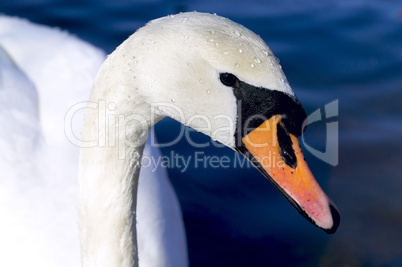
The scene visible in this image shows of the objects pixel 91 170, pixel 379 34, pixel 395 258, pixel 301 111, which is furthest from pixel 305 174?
pixel 379 34

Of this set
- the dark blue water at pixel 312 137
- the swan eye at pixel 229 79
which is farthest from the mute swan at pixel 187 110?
the dark blue water at pixel 312 137

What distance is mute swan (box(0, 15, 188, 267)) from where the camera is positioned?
347 centimetres

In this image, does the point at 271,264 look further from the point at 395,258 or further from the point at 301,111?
the point at 301,111

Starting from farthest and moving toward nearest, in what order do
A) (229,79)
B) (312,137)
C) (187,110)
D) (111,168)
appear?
(312,137) → (111,168) → (187,110) → (229,79)

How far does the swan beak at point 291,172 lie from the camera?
2.34 metres

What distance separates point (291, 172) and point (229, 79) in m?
0.48

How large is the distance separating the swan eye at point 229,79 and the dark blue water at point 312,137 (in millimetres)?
2280

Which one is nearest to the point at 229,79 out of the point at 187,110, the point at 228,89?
the point at 228,89

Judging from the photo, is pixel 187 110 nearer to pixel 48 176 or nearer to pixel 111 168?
pixel 111 168

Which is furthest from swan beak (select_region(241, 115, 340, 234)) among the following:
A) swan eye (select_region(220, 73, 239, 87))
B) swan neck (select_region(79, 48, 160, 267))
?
swan neck (select_region(79, 48, 160, 267))

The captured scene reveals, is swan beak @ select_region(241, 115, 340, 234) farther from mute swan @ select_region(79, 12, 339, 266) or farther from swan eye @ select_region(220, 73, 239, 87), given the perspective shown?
swan eye @ select_region(220, 73, 239, 87)

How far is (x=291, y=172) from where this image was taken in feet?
7.78

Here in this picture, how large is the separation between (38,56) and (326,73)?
113 inches

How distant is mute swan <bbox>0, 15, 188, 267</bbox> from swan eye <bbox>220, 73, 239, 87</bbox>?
5.24ft
